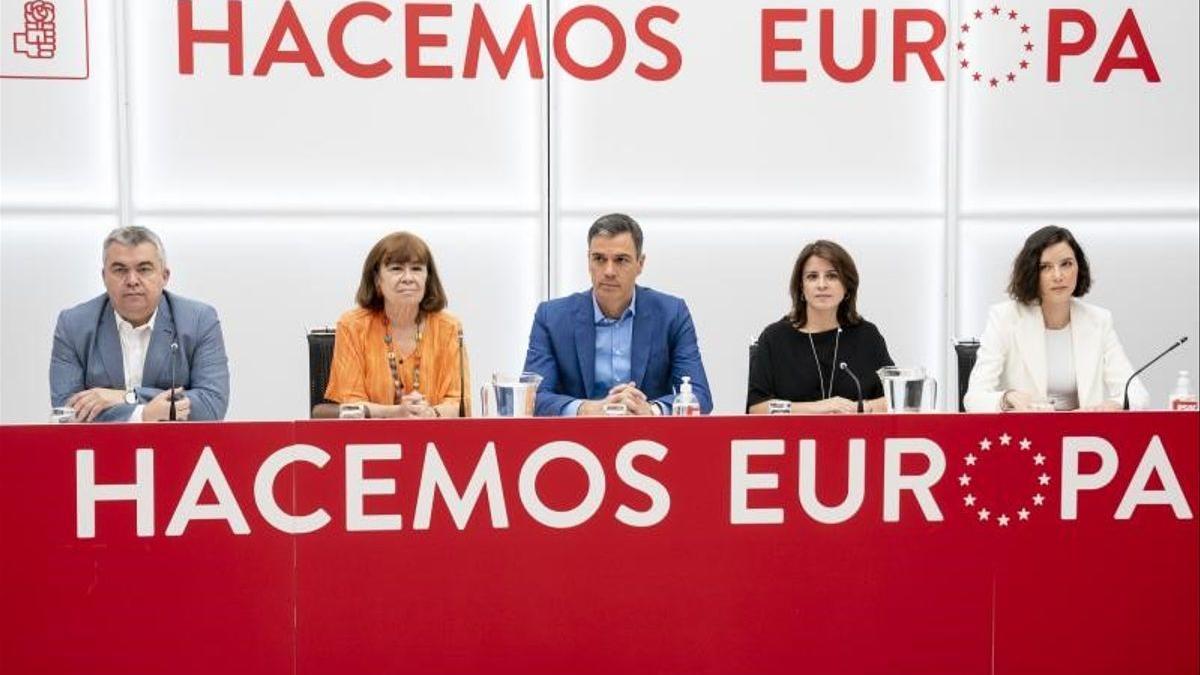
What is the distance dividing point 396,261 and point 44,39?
164 cm

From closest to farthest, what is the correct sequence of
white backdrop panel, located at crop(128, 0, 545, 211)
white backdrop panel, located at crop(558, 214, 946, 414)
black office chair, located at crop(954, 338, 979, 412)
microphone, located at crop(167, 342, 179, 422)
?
microphone, located at crop(167, 342, 179, 422) < black office chair, located at crop(954, 338, 979, 412) < white backdrop panel, located at crop(128, 0, 545, 211) < white backdrop panel, located at crop(558, 214, 946, 414)

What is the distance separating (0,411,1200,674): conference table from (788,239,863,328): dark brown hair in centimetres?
90

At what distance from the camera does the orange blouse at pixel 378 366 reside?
3.26 metres

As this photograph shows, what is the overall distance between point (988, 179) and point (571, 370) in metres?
1.90

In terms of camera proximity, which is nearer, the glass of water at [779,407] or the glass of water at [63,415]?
the glass of water at [63,415]

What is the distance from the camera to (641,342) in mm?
3389

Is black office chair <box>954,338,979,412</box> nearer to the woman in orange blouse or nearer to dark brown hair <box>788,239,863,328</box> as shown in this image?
dark brown hair <box>788,239,863,328</box>

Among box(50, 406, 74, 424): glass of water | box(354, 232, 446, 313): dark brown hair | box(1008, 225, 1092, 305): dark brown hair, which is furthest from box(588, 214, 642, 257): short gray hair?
box(50, 406, 74, 424): glass of water

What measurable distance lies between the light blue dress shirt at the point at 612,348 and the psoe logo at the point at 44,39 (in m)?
2.01

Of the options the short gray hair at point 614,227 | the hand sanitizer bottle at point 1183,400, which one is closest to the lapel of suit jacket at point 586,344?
the short gray hair at point 614,227

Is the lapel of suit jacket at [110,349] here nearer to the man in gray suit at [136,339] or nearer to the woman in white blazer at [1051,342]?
the man in gray suit at [136,339]

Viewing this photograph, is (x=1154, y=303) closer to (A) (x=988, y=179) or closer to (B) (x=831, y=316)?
(A) (x=988, y=179)

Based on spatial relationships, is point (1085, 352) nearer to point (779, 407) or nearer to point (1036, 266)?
point (1036, 266)

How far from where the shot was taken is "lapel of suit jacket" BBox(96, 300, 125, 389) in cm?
330
